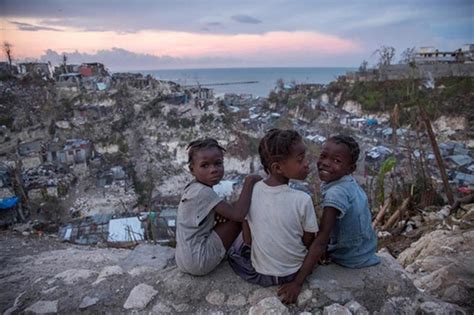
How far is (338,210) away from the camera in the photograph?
4.62 feet

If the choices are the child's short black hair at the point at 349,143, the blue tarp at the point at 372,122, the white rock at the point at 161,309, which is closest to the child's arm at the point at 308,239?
the child's short black hair at the point at 349,143

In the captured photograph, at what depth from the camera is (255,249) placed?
1537mm

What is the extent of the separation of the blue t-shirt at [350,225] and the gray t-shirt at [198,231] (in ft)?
1.71

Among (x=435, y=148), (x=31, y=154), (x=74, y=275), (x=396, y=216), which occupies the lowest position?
(x=31, y=154)

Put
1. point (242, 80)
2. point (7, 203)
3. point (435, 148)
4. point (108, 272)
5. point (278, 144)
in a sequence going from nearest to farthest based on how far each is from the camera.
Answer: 1. point (278, 144)
2. point (108, 272)
3. point (435, 148)
4. point (7, 203)
5. point (242, 80)

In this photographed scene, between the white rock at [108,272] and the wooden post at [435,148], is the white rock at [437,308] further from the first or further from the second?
the wooden post at [435,148]

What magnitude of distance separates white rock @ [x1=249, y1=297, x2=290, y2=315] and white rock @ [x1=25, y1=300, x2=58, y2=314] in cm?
97

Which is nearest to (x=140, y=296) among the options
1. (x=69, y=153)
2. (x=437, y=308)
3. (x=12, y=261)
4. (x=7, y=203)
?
(x=12, y=261)

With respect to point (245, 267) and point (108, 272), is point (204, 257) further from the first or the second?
point (108, 272)

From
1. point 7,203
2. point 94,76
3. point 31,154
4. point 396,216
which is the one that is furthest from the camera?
point 94,76

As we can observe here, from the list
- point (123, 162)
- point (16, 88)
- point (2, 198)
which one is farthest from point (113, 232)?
point (16, 88)

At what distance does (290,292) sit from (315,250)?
23 centimetres

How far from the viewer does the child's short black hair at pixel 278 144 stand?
4.53 feet

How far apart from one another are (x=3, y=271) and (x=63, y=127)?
19480 millimetres
